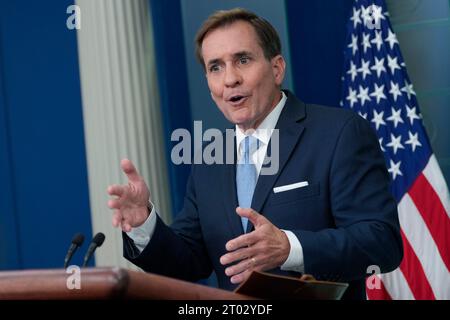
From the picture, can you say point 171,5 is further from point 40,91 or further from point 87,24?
point 40,91

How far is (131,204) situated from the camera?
242cm

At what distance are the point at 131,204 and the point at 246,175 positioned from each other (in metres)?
0.53

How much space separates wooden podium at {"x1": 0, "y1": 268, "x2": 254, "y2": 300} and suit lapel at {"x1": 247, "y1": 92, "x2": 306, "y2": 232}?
44.0 inches

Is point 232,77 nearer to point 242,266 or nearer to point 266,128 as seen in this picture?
point 266,128

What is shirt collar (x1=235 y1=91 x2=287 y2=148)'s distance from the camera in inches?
113

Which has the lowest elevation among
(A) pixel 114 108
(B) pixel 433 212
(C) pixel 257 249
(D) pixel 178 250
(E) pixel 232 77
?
(B) pixel 433 212

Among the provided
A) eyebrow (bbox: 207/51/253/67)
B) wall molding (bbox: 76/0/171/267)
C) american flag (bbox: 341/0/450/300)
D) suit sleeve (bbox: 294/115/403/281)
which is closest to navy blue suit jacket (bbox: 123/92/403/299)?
suit sleeve (bbox: 294/115/403/281)

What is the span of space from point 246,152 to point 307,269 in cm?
63

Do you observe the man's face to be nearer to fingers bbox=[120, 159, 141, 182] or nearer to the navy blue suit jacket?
the navy blue suit jacket

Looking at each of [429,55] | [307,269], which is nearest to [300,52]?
[429,55]

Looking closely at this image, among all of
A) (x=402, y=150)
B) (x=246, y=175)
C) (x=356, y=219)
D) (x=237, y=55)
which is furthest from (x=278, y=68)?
(x=402, y=150)

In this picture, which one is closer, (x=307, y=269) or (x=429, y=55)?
(x=307, y=269)

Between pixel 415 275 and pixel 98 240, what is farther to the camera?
pixel 415 275

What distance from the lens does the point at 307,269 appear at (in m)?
2.35
